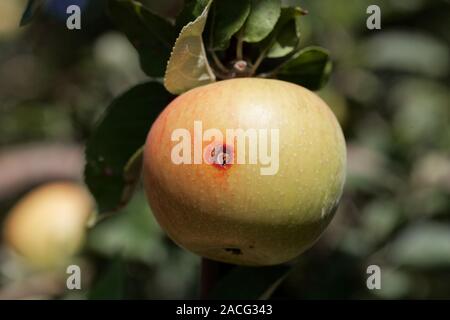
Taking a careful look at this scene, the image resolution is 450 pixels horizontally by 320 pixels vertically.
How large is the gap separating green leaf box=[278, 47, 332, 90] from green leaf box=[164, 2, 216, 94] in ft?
0.37

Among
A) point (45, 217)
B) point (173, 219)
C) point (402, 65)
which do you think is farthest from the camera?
point (402, 65)

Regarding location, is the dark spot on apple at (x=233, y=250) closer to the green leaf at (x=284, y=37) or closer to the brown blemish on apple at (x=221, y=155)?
the brown blemish on apple at (x=221, y=155)

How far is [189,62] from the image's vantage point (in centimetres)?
92

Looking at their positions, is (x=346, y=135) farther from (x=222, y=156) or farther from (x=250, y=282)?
(x=222, y=156)

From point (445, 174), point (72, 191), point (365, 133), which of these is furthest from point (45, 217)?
point (445, 174)

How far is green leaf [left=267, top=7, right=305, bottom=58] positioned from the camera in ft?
3.21

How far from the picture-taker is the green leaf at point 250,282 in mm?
1055

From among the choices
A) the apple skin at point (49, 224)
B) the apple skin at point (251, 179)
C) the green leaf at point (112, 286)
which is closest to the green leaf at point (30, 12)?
the apple skin at point (251, 179)

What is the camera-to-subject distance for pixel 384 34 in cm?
268

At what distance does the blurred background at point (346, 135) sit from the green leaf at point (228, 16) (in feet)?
1.60

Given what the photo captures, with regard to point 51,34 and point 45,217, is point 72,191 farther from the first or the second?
point 51,34

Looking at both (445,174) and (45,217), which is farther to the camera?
(45,217)

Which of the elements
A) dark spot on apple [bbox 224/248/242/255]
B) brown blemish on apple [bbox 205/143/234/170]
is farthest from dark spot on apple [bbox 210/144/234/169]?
dark spot on apple [bbox 224/248/242/255]
